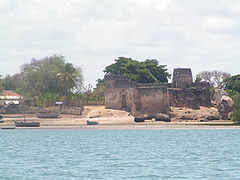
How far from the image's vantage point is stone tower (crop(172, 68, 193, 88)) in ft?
364

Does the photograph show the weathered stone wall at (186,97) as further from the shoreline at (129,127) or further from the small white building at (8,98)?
the small white building at (8,98)

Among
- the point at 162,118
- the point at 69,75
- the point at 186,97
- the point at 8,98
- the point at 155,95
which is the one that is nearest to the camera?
the point at 162,118

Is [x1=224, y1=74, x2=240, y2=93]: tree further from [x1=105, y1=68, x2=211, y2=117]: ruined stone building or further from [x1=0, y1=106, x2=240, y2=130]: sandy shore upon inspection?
[x1=0, y1=106, x2=240, y2=130]: sandy shore

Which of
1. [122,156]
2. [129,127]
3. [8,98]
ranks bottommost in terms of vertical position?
[122,156]

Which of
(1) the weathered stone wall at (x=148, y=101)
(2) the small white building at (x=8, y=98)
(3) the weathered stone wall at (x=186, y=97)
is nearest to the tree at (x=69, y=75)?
(2) the small white building at (x=8, y=98)

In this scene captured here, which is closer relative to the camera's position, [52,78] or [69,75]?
[69,75]

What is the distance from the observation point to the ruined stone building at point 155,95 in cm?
10706

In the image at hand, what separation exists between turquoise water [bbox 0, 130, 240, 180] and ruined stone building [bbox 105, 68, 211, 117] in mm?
13847

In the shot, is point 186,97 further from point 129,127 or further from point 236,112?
point 236,112

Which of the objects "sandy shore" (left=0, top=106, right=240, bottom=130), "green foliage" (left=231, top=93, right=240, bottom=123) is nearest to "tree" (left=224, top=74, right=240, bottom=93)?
"sandy shore" (left=0, top=106, right=240, bottom=130)

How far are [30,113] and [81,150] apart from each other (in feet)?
144

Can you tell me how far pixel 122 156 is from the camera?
195ft

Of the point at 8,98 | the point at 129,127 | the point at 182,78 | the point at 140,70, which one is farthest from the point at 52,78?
the point at 129,127

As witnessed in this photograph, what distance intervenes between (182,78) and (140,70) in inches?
857
